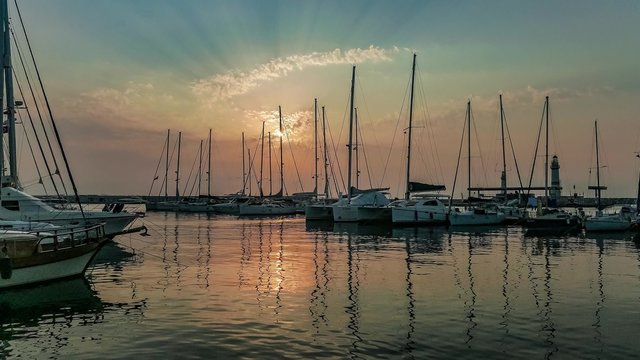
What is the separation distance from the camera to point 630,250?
127 feet

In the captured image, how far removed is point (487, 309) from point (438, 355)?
5.66 meters

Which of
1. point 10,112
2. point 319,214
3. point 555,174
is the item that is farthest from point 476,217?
point 555,174

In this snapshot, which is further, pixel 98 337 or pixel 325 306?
pixel 325 306

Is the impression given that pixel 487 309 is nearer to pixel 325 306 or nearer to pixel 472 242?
pixel 325 306

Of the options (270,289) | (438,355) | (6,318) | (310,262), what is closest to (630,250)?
(310,262)

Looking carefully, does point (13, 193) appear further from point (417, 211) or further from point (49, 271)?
point (417, 211)

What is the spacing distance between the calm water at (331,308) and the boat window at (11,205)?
740 centimetres

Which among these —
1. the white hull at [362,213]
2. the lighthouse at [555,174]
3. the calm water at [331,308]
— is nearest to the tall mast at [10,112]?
the calm water at [331,308]

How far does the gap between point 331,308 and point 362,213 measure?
5096 centimetres

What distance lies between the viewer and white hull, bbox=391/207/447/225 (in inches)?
2462

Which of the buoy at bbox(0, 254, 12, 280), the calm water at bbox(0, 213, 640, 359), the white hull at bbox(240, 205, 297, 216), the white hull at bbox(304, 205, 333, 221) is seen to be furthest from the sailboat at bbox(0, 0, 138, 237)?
the white hull at bbox(240, 205, 297, 216)

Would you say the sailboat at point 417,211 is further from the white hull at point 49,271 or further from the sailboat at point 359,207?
the white hull at point 49,271

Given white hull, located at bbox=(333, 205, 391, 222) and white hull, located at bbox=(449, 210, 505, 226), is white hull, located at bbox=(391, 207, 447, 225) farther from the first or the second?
white hull, located at bbox=(333, 205, 391, 222)

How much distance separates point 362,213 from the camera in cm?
6838
